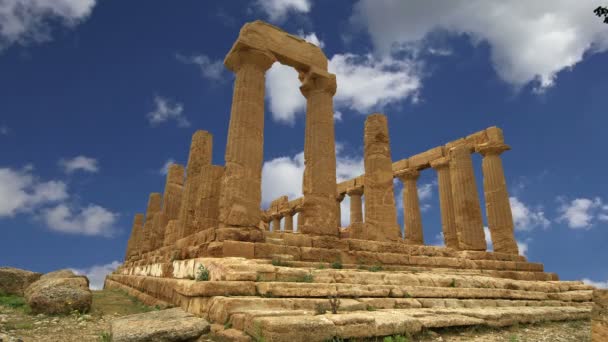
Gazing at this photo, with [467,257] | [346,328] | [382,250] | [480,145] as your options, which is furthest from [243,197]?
[480,145]

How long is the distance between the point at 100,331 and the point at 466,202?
56.2 ft

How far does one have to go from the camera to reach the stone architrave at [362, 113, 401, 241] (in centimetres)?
1453

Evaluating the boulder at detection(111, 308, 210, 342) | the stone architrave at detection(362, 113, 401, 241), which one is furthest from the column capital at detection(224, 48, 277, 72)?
the boulder at detection(111, 308, 210, 342)

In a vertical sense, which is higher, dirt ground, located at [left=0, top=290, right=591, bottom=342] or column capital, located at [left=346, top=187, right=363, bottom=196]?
column capital, located at [left=346, top=187, right=363, bottom=196]

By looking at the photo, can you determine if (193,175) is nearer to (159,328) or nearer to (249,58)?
(249,58)

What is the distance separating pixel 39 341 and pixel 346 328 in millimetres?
5110

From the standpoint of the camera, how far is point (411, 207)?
2433 centimetres

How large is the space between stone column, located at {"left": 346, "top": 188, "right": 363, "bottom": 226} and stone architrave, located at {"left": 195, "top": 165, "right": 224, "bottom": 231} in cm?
1459

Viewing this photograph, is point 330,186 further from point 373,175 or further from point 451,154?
point 451,154

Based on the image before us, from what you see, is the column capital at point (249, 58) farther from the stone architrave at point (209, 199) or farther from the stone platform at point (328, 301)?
the stone platform at point (328, 301)

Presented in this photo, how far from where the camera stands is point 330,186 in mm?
13250

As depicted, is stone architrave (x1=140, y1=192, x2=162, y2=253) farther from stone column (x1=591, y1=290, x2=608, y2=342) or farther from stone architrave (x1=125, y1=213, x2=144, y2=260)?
stone column (x1=591, y1=290, x2=608, y2=342)

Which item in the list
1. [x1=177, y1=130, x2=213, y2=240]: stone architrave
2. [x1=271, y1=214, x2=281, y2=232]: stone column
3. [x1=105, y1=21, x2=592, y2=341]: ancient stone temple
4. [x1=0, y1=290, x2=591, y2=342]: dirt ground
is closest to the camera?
[x1=0, y1=290, x2=591, y2=342]: dirt ground

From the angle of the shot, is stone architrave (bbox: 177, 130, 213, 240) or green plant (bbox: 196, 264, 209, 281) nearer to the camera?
green plant (bbox: 196, 264, 209, 281)
